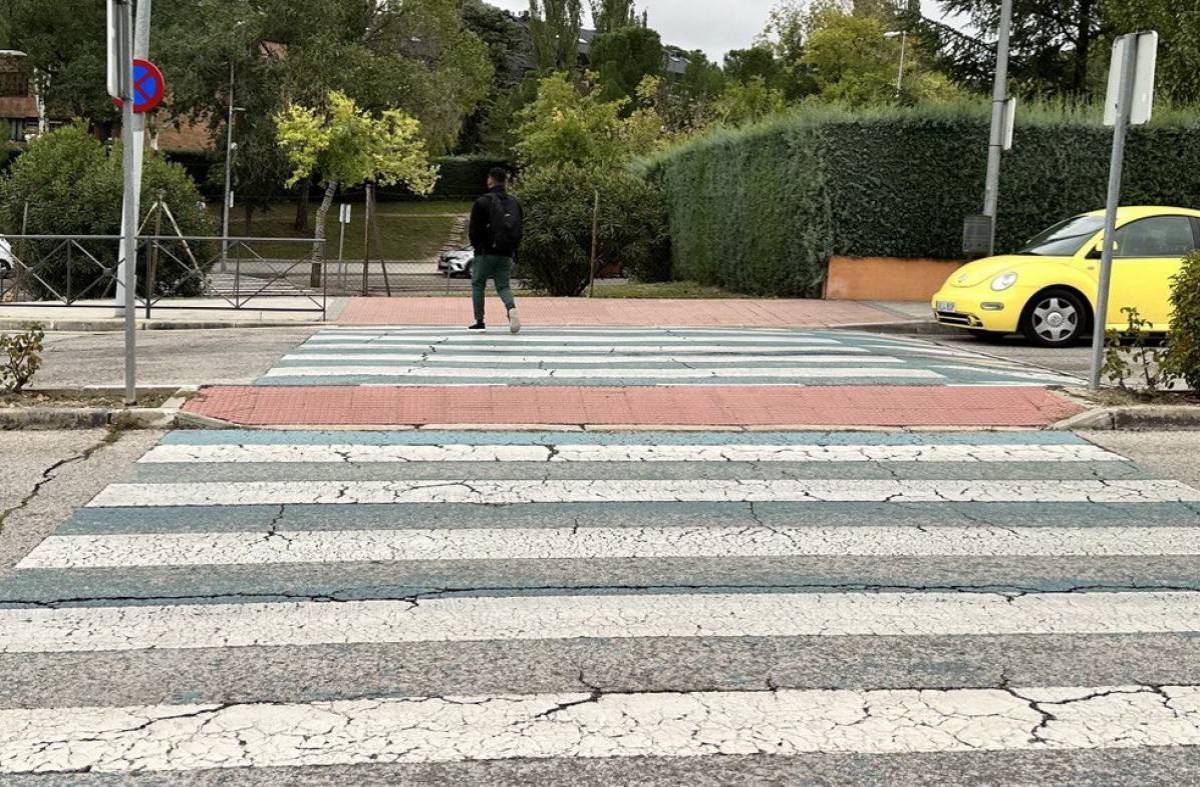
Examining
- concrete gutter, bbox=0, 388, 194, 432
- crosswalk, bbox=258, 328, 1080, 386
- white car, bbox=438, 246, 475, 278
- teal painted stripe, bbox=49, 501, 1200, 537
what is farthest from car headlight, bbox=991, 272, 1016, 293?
white car, bbox=438, 246, 475, 278

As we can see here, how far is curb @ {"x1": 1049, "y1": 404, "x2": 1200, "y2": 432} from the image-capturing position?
365 inches

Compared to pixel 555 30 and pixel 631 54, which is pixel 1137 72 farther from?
pixel 555 30

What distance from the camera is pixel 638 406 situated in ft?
32.1

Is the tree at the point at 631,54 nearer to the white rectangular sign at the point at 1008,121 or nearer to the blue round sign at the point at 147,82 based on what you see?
the white rectangular sign at the point at 1008,121

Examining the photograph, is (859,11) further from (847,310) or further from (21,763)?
(21,763)

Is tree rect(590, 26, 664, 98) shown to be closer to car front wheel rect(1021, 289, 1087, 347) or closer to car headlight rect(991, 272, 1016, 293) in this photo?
car headlight rect(991, 272, 1016, 293)

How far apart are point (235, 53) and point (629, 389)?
165ft

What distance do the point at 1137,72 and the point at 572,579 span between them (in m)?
6.97

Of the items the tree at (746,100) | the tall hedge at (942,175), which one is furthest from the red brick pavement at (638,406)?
the tree at (746,100)

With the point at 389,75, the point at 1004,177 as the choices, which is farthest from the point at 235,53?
the point at 1004,177

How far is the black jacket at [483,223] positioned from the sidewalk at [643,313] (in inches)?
87.6

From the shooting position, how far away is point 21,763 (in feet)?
12.0

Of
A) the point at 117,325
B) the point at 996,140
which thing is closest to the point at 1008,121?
the point at 996,140

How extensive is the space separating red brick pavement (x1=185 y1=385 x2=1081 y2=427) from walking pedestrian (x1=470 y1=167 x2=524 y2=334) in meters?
4.12
